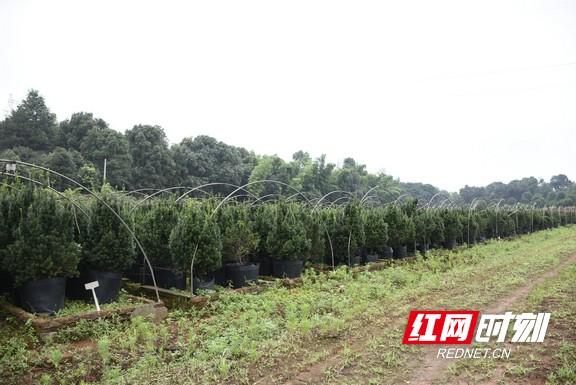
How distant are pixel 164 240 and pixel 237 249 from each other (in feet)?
5.38

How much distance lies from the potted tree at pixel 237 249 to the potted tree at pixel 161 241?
1.12 m

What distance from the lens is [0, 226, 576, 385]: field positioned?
503 cm

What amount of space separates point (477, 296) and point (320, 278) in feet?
12.4

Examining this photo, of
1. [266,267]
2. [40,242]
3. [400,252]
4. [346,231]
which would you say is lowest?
[400,252]

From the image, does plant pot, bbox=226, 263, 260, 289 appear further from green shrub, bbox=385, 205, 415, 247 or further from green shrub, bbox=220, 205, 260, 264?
green shrub, bbox=385, 205, 415, 247

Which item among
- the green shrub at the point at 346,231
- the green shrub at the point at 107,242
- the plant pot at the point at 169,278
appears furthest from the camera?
the green shrub at the point at 346,231

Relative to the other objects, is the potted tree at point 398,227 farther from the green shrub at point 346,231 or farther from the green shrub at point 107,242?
the green shrub at point 107,242

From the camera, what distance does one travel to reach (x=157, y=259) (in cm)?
988

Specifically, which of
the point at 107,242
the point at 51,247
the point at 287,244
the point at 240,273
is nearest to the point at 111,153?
the point at 287,244

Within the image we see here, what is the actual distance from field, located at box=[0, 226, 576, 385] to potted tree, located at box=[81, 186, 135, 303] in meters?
1.16

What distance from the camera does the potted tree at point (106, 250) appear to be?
7.88 meters

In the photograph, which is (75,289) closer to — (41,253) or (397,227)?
(41,253)

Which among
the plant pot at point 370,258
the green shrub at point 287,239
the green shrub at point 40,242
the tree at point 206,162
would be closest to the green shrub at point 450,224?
the plant pot at point 370,258

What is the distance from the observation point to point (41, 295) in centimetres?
693
